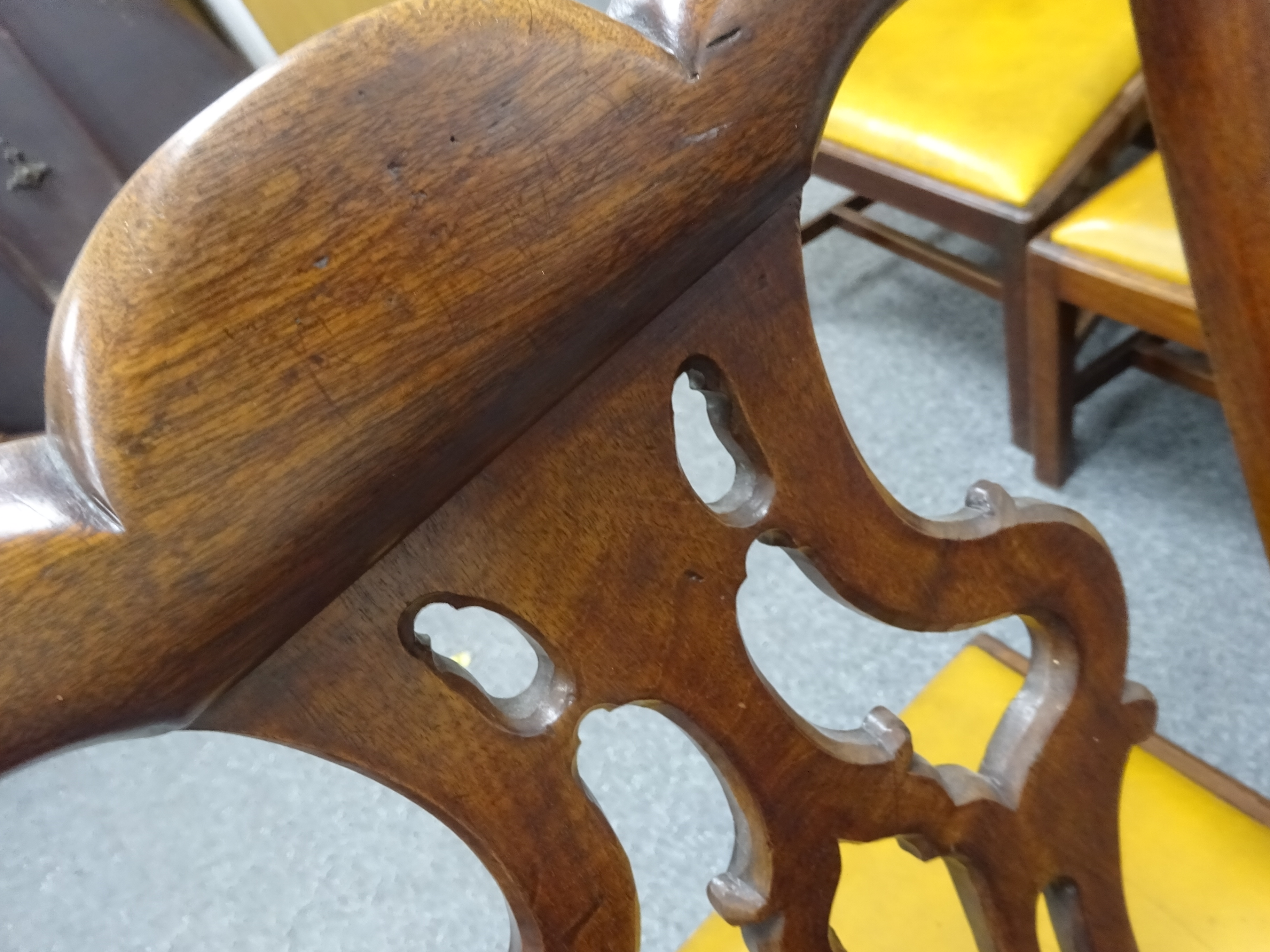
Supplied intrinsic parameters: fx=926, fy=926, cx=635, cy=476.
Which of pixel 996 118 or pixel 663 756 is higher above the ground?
pixel 996 118

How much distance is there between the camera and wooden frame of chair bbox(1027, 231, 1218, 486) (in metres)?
0.85

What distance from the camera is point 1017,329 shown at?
1.05 m

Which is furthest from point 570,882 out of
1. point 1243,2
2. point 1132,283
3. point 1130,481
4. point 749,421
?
point 1130,481

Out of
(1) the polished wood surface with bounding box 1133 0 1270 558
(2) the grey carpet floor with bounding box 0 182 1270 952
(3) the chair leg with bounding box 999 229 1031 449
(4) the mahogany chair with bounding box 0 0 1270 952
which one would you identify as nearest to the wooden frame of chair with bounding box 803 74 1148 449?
(3) the chair leg with bounding box 999 229 1031 449

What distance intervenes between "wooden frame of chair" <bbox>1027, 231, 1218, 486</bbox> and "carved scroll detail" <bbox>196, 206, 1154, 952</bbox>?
56cm

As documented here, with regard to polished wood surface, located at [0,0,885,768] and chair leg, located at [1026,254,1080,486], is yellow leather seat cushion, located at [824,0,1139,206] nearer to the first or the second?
chair leg, located at [1026,254,1080,486]

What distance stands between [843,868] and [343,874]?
74 cm

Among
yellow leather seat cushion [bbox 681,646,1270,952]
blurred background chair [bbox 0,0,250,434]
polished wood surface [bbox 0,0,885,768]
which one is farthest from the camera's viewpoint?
blurred background chair [bbox 0,0,250,434]

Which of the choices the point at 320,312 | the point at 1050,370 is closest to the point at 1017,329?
the point at 1050,370

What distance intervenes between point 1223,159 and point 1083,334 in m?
0.89

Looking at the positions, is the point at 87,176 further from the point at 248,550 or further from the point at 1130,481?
the point at 1130,481

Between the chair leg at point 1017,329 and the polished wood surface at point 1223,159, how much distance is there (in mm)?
659

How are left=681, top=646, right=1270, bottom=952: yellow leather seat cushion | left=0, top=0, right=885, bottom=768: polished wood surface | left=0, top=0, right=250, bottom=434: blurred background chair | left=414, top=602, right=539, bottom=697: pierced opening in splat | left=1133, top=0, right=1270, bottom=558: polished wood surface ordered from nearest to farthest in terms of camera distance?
left=0, top=0, right=885, bottom=768: polished wood surface → left=1133, top=0, right=1270, bottom=558: polished wood surface → left=681, top=646, right=1270, bottom=952: yellow leather seat cushion → left=0, top=0, right=250, bottom=434: blurred background chair → left=414, top=602, right=539, bottom=697: pierced opening in splat

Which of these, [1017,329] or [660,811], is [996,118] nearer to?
[1017,329]
